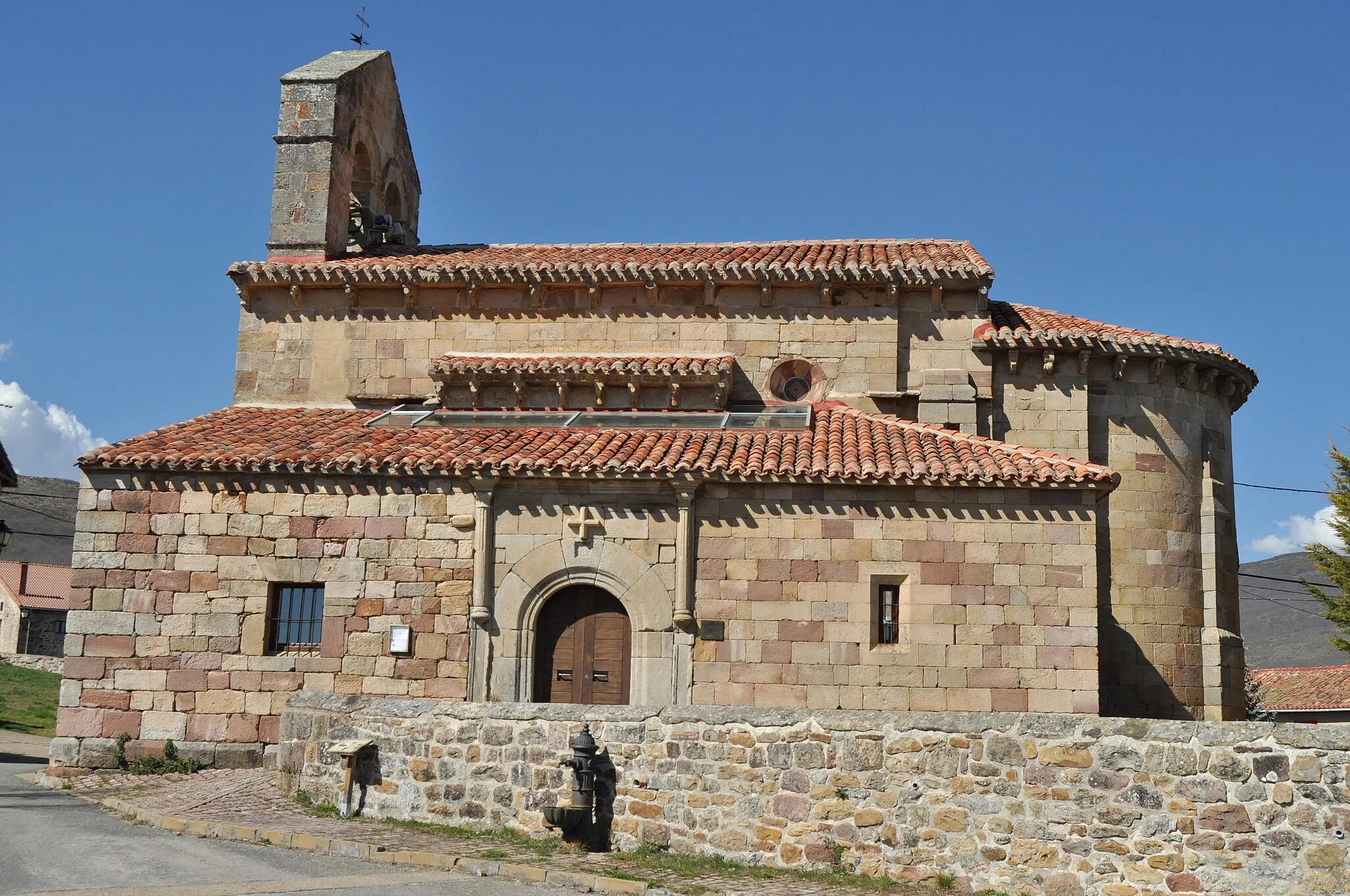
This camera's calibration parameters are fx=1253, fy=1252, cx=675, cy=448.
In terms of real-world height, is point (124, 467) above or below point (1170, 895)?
above

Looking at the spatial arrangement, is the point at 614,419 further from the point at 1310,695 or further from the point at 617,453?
the point at 1310,695

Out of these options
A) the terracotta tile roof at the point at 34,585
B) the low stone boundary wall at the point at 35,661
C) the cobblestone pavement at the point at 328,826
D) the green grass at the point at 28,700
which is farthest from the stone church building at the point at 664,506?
the terracotta tile roof at the point at 34,585

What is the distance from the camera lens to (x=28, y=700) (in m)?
29.3

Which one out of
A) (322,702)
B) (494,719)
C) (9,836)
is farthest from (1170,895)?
(9,836)

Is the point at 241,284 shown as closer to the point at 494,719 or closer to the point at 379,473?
the point at 379,473

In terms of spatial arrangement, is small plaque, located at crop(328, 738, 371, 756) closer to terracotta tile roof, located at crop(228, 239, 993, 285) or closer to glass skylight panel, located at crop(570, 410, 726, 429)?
glass skylight panel, located at crop(570, 410, 726, 429)

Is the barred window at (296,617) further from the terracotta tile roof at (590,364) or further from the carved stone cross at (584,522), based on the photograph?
the terracotta tile roof at (590,364)

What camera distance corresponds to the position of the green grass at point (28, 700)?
24.9 meters

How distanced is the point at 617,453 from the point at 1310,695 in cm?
2837

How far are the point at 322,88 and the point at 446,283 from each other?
4253mm

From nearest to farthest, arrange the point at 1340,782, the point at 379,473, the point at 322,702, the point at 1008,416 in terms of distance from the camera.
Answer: the point at 1340,782
the point at 322,702
the point at 379,473
the point at 1008,416

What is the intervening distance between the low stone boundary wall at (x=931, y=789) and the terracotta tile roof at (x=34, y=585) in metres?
39.0

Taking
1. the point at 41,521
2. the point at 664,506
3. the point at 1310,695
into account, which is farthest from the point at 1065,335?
the point at 41,521

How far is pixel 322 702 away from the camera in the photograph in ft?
40.6
